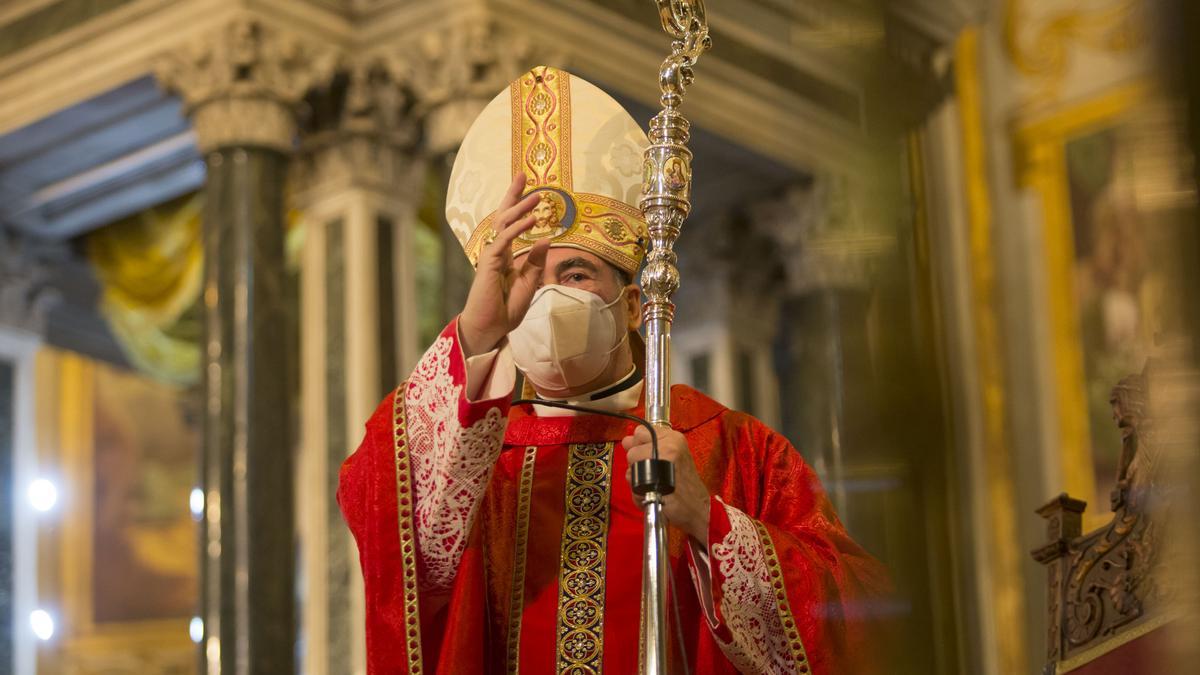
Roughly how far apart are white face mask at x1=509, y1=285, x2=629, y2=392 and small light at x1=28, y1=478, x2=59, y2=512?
9.42 m

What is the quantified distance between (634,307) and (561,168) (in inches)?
12.3

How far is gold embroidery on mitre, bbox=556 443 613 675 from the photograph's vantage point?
3188 millimetres

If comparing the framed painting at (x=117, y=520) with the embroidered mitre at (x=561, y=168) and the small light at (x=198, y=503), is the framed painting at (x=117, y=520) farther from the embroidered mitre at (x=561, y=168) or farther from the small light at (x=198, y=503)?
the embroidered mitre at (x=561, y=168)

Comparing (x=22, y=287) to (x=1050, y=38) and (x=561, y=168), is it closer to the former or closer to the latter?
(x=1050, y=38)

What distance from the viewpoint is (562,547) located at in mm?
3293

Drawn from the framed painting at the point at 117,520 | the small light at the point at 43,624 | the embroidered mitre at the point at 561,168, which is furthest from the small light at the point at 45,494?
the embroidered mitre at the point at 561,168

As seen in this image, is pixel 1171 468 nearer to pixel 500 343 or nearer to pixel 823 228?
pixel 823 228

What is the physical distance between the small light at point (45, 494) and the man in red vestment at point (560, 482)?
30.4 ft

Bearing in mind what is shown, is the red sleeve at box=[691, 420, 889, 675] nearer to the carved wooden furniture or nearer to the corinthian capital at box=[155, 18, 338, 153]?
the carved wooden furniture

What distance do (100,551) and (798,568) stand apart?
10197 mm

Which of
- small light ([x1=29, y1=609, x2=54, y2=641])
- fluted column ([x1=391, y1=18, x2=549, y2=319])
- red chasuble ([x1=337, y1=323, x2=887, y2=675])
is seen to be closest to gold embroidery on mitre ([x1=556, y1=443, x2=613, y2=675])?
red chasuble ([x1=337, y1=323, x2=887, y2=675])

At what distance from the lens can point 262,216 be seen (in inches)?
295

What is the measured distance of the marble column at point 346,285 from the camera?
7.79 meters

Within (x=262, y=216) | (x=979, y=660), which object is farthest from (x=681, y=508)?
(x=262, y=216)
